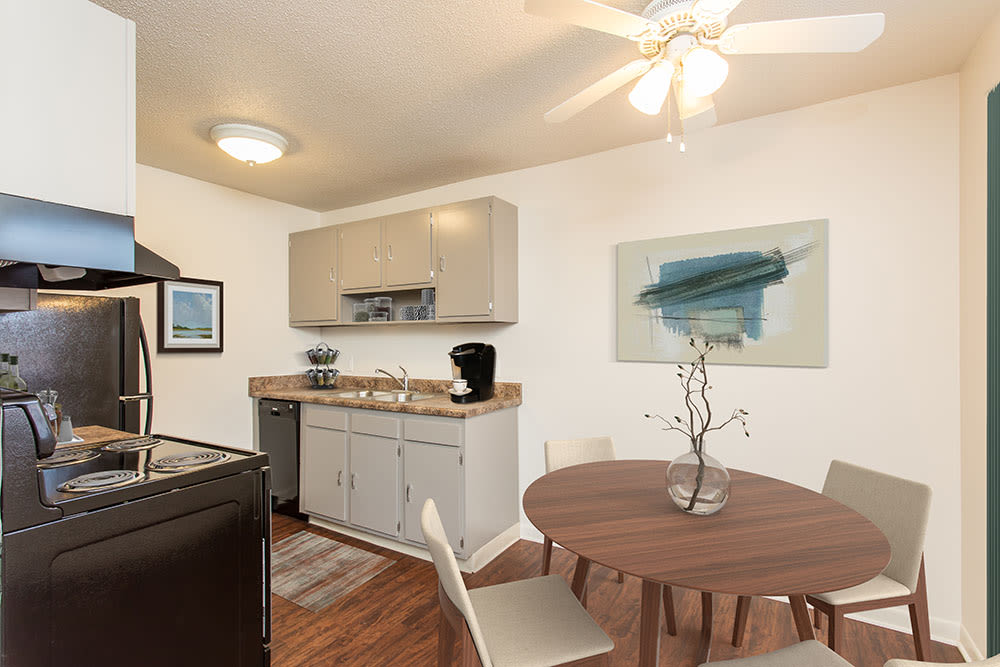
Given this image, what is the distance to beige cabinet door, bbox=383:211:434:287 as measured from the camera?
3264 mm

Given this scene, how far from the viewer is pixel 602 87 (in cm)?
158

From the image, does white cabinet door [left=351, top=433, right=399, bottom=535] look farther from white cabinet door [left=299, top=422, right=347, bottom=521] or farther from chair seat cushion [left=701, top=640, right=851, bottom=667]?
chair seat cushion [left=701, top=640, right=851, bottom=667]

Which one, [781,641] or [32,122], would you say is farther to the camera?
[781,641]

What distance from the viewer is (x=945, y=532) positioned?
207 centimetres

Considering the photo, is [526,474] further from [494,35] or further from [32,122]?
[32,122]

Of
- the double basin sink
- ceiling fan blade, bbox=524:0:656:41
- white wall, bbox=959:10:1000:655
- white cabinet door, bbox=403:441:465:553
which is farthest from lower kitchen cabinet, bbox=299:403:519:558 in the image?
white wall, bbox=959:10:1000:655

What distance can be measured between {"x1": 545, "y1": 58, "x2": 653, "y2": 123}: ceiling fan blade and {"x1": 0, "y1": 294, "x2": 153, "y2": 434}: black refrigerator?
2.32 m

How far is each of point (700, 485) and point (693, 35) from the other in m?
1.35

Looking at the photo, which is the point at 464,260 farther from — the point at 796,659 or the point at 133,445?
the point at 796,659

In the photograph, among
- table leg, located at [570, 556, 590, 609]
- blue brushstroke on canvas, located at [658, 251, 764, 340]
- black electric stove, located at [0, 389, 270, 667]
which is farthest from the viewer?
blue brushstroke on canvas, located at [658, 251, 764, 340]

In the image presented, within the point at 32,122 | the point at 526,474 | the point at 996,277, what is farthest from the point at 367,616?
the point at 996,277

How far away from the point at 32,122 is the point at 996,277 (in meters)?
3.02

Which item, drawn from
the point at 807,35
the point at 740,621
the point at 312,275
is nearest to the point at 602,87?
the point at 807,35

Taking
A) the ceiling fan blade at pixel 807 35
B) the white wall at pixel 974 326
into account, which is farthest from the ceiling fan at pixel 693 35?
the white wall at pixel 974 326
